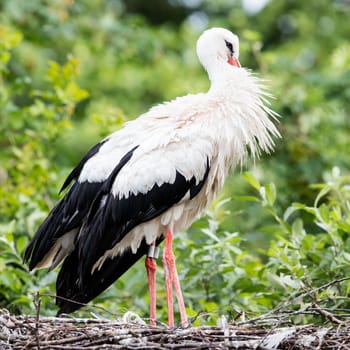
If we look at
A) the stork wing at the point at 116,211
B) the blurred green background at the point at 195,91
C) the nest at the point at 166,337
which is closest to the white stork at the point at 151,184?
the stork wing at the point at 116,211

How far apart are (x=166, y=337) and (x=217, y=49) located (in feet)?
9.10

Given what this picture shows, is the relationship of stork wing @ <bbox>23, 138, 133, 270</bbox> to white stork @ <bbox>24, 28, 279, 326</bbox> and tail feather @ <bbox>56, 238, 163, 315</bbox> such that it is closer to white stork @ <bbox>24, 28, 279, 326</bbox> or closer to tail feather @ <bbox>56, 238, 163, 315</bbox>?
white stork @ <bbox>24, 28, 279, 326</bbox>

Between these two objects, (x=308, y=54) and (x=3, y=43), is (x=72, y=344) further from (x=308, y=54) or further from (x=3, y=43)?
(x=308, y=54)

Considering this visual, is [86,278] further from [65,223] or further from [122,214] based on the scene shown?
[122,214]

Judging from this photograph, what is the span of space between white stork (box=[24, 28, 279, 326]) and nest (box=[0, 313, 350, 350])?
3.67ft

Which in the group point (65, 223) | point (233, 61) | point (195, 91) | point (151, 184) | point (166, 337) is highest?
point (195, 91)

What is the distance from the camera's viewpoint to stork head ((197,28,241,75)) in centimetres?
820

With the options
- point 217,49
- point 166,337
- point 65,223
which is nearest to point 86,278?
point 65,223

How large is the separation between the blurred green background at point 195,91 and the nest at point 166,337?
1.98ft

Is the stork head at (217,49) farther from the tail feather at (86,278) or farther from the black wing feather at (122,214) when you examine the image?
the tail feather at (86,278)

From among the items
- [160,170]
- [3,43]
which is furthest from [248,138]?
[3,43]

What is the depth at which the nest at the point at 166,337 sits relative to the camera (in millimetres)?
6195

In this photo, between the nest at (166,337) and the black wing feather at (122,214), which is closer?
the nest at (166,337)

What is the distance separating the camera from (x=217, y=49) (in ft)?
27.0
